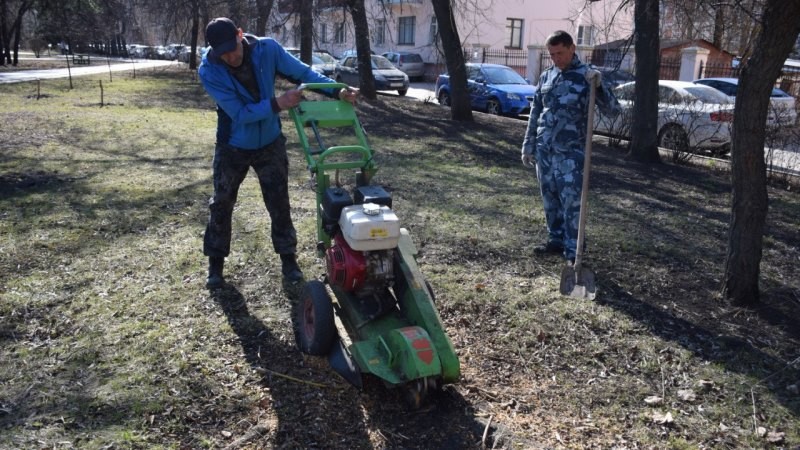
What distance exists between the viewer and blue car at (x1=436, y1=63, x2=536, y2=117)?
16641 millimetres

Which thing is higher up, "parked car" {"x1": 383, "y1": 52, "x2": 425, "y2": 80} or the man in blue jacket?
"parked car" {"x1": 383, "y1": 52, "x2": 425, "y2": 80}

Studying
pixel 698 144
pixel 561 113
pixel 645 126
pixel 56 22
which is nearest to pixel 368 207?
pixel 561 113

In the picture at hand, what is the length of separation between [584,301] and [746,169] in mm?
1363

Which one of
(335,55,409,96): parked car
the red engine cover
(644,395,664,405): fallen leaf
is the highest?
(335,55,409,96): parked car

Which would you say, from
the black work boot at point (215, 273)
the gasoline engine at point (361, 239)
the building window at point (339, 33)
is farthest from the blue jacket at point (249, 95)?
the building window at point (339, 33)

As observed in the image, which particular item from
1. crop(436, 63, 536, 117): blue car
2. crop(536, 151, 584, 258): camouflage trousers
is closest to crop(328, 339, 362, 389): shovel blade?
crop(536, 151, 584, 258): camouflage trousers

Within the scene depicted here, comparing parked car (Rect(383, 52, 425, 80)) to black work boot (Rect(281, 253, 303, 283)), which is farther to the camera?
parked car (Rect(383, 52, 425, 80))

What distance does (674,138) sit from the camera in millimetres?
10172

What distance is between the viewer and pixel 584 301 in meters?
4.47

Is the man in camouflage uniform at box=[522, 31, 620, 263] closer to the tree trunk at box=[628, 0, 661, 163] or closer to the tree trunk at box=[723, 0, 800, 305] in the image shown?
the tree trunk at box=[723, 0, 800, 305]

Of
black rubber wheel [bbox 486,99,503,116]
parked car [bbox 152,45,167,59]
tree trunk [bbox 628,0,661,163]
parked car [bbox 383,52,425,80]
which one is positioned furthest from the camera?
parked car [bbox 152,45,167,59]

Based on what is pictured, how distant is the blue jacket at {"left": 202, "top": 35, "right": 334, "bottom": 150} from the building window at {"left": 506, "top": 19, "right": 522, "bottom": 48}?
3273 cm

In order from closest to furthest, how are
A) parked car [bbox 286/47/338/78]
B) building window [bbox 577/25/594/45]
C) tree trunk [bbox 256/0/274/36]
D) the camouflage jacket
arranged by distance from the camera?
the camouflage jacket < tree trunk [bbox 256/0/274/36] < parked car [bbox 286/47/338/78] < building window [bbox 577/25/594/45]

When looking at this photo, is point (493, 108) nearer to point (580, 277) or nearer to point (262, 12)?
point (262, 12)
